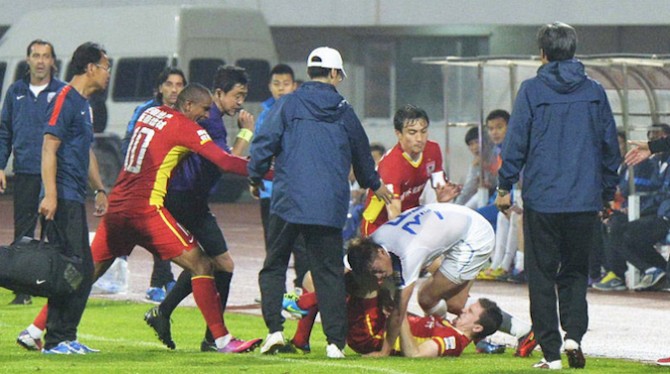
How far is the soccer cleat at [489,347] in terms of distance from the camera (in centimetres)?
1182

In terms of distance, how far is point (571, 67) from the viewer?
10289mm

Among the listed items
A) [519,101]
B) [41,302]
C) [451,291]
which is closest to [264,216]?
[41,302]

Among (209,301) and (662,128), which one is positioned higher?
(662,128)

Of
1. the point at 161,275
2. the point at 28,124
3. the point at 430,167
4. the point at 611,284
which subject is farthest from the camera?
the point at 611,284

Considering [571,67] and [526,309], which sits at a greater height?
[571,67]

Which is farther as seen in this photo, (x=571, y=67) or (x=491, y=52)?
(x=491, y=52)

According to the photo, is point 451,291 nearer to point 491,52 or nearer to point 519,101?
point 519,101

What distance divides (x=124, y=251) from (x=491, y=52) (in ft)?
79.4

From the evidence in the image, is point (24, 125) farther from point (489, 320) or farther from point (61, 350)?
point (489, 320)

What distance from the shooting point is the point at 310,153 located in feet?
35.2

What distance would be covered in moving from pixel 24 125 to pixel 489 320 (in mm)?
4715

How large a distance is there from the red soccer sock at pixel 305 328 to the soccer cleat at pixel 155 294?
417cm

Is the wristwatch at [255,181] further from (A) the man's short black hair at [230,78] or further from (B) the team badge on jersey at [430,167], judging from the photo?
(B) the team badge on jersey at [430,167]

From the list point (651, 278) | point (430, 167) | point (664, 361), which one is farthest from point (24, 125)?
point (651, 278)
